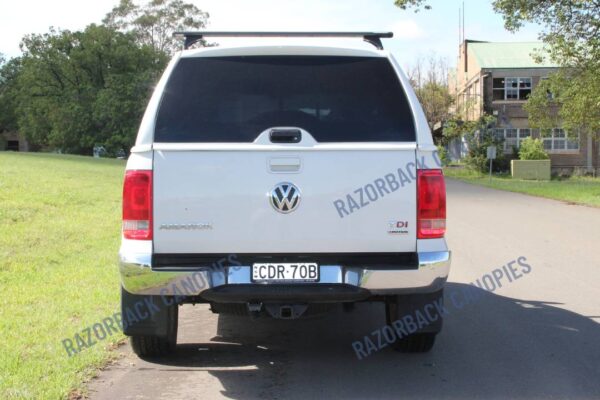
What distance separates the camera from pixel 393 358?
5.39 metres

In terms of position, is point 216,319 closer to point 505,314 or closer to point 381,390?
point 381,390

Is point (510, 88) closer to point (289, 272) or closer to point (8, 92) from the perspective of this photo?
point (8, 92)

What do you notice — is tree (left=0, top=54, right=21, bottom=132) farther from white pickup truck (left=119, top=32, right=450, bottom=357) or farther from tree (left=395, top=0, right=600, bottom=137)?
white pickup truck (left=119, top=32, right=450, bottom=357)

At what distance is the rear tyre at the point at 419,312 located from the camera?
16.1ft

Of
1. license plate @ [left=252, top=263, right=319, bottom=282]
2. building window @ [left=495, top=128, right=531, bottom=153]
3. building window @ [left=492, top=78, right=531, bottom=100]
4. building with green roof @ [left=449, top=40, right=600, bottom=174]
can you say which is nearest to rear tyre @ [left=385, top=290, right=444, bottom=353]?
license plate @ [left=252, top=263, right=319, bottom=282]

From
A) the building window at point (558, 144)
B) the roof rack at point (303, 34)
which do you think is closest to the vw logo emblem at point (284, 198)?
the roof rack at point (303, 34)

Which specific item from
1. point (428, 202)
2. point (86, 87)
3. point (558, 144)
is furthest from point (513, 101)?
point (428, 202)

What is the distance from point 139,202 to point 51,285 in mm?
3894

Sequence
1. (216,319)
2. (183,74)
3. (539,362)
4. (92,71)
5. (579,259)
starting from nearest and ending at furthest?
(183,74) < (539,362) < (216,319) < (579,259) < (92,71)

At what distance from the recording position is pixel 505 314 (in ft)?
22.5

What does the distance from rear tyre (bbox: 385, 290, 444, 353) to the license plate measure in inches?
29.7

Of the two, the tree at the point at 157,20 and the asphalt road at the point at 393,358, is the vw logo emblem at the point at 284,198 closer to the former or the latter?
the asphalt road at the point at 393,358

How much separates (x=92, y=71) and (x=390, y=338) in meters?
56.0

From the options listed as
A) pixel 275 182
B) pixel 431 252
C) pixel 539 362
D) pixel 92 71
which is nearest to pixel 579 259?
pixel 539 362
